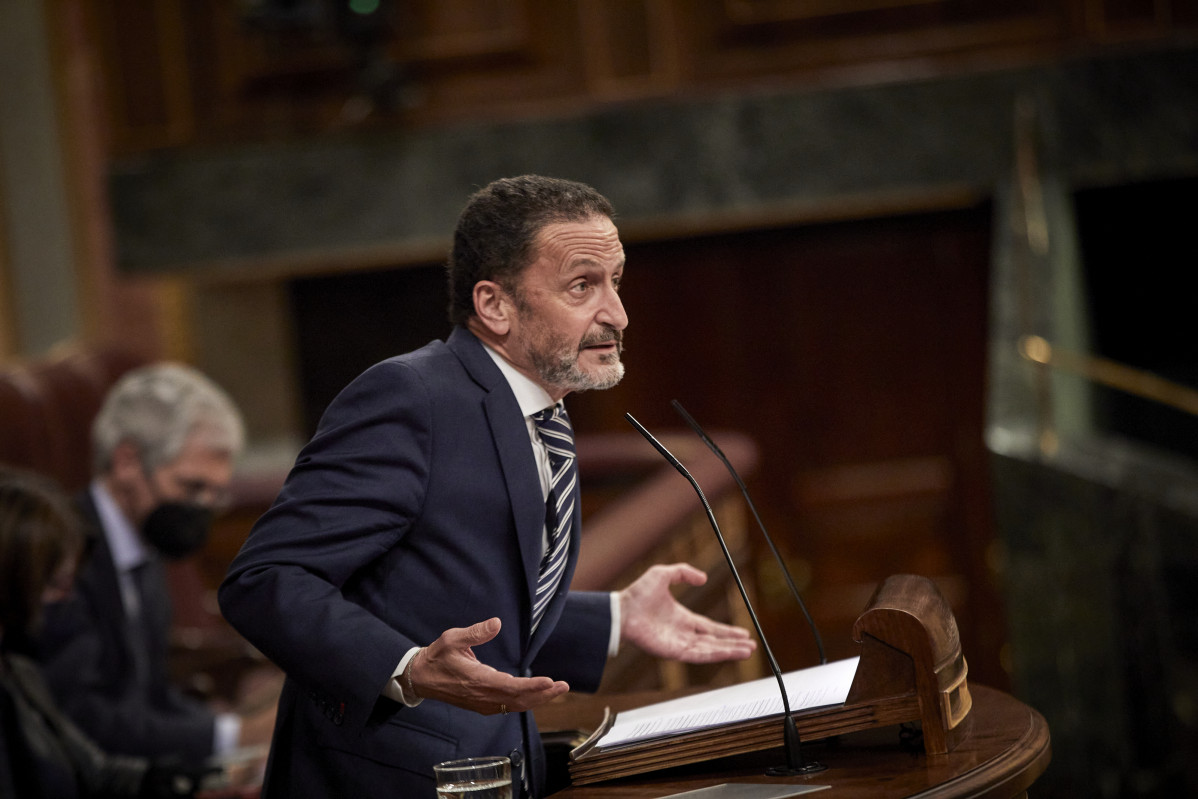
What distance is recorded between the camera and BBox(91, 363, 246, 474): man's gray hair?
118 inches

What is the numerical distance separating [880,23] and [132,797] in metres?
3.61

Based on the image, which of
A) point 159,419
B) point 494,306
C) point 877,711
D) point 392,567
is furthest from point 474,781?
point 159,419

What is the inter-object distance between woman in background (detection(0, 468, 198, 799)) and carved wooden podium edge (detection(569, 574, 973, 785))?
4.25 feet

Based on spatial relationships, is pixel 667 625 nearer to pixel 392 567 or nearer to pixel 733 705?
pixel 733 705

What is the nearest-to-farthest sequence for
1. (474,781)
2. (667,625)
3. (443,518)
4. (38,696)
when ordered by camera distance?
(474,781), (443,518), (667,625), (38,696)

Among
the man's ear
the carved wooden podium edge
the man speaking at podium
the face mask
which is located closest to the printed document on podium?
the carved wooden podium edge

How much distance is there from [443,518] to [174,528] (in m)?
1.82

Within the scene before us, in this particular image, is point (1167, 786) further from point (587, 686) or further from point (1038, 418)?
point (587, 686)

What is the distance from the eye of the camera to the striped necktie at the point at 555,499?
4.64 feet

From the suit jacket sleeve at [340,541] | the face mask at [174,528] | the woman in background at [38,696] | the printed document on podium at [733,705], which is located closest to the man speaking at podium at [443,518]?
the suit jacket sleeve at [340,541]

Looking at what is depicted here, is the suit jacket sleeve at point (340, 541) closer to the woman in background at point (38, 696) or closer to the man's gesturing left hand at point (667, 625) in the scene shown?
the man's gesturing left hand at point (667, 625)

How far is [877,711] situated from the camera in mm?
1230

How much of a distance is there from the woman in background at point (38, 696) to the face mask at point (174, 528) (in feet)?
1.91

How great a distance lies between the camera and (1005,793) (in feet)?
3.84
